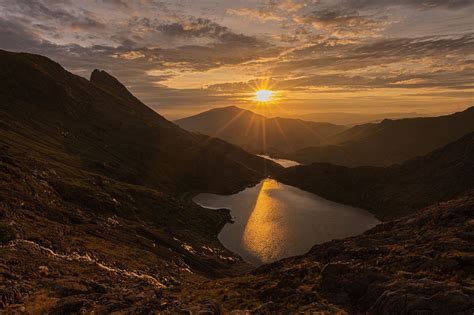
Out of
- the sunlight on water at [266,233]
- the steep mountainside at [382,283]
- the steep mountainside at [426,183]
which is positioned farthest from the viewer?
the steep mountainside at [426,183]

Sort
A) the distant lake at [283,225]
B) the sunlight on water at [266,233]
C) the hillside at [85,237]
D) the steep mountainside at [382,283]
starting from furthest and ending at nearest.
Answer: the distant lake at [283,225], the sunlight on water at [266,233], the hillside at [85,237], the steep mountainside at [382,283]

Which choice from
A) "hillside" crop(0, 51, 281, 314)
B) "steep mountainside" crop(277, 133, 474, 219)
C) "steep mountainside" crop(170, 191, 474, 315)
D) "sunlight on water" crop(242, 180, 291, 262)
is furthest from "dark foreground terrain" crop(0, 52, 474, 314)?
"steep mountainside" crop(277, 133, 474, 219)

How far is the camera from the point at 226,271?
292 ft

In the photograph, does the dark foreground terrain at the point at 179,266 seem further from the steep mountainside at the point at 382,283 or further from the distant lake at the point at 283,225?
the distant lake at the point at 283,225

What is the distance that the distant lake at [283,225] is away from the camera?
117 m

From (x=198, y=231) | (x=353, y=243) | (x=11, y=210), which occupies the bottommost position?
(x=198, y=231)

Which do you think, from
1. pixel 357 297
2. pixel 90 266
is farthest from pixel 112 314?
pixel 357 297

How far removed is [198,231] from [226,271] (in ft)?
147

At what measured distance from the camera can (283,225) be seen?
142 metres

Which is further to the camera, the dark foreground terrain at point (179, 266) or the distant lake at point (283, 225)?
the distant lake at point (283, 225)

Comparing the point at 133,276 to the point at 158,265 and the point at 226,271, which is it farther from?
the point at 226,271

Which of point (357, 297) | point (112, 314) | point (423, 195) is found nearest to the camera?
point (112, 314)

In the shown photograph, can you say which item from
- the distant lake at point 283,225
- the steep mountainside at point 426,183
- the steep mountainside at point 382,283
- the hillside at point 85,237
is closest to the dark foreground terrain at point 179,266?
the steep mountainside at point 382,283

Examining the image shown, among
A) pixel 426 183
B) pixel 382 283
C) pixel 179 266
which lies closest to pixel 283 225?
pixel 179 266
